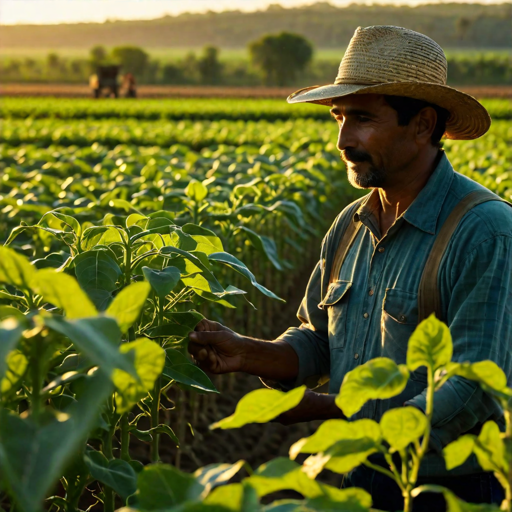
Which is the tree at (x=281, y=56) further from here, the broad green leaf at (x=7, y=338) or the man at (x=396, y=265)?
the broad green leaf at (x=7, y=338)

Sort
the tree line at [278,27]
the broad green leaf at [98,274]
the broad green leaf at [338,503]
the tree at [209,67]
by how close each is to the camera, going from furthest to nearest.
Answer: the tree line at [278,27] < the tree at [209,67] < the broad green leaf at [98,274] < the broad green leaf at [338,503]

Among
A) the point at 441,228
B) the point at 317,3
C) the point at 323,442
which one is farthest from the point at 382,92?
the point at 317,3

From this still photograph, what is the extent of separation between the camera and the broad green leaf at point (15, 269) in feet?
3.72

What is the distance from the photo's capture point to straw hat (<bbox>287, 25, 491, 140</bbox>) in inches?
88.4

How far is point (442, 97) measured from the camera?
90.4 inches

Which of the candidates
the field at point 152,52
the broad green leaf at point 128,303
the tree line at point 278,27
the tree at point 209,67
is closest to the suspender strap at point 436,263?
the broad green leaf at point 128,303

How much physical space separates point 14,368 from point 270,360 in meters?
1.26

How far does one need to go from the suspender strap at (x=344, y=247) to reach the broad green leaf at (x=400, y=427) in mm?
1358

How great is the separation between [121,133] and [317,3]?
125 meters

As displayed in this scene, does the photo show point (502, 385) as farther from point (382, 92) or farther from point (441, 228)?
point (382, 92)

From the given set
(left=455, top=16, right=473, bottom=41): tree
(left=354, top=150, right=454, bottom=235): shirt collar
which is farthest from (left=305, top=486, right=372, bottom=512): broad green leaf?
(left=455, top=16, right=473, bottom=41): tree

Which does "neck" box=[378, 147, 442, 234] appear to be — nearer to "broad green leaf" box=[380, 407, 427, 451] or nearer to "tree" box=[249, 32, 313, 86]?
"broad green leaf" box=[380, 407, 427, 451]

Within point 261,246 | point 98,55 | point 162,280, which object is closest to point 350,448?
point 162,280

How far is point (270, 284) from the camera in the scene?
6797 mm
